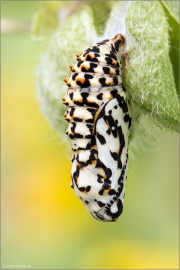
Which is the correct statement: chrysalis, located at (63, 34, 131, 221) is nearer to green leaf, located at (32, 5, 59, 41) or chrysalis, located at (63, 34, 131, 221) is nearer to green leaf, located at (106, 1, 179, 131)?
green leaf, located at (106, 1, 179, 131)

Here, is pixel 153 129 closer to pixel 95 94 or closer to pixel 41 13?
pixel 95 94

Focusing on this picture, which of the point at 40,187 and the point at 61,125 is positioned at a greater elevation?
the point at 61,125

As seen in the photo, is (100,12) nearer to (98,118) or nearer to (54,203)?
(98,118)

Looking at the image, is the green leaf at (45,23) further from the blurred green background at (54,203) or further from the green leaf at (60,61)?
the blurred green background at (54,203)

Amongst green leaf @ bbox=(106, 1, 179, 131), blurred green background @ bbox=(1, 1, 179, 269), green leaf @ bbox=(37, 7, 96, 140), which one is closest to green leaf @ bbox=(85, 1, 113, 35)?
green leaf @ bbox=(37, 7, 96, 140)

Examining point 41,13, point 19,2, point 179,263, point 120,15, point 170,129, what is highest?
point 19,2

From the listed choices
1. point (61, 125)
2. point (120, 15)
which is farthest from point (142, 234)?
point (120, 15)

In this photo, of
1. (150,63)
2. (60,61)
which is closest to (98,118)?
(150,63)
